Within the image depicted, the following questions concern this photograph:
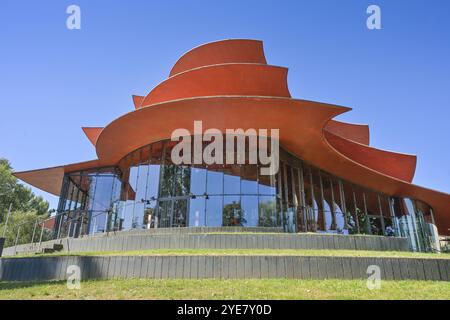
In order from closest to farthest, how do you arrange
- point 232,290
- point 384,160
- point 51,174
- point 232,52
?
1. point 232,290
2. point 232,52
3. point 384,160
4. point 51,174

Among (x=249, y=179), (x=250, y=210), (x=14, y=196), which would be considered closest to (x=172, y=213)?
(x=250, y=210)

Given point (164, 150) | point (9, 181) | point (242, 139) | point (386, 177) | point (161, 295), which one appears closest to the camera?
point (161, 295)

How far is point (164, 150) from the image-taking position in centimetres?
1705

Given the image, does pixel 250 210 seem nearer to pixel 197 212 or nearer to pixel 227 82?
pixel 197 212

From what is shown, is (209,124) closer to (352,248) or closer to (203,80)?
(203,80)

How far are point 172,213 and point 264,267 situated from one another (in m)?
8.60

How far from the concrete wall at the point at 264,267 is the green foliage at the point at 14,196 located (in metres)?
42.1

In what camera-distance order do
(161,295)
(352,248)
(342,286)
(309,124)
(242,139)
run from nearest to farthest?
(161,295) < (342,286) < (352,248) < (309,124) < (242,139)

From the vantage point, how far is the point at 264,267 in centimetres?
740

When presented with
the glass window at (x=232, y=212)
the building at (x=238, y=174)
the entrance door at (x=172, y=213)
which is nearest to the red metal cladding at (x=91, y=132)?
the building at (x=238, y=174)

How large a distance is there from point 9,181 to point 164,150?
36.7 meters

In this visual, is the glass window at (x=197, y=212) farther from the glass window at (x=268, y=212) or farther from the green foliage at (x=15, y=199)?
the green foliage at (x=15, y=199)

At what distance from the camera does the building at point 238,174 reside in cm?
1430
